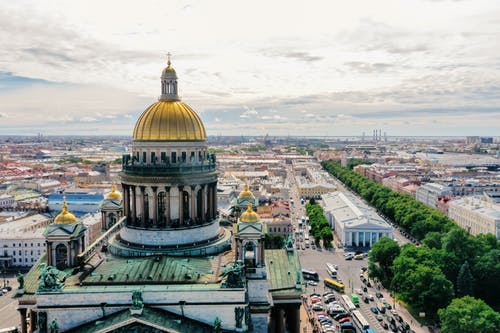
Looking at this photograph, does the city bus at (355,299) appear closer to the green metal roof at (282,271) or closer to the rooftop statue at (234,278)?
the green metal roof at (282,271)

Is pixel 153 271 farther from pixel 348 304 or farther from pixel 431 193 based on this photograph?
pixel 431 193

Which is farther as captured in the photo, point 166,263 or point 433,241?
point 433,241

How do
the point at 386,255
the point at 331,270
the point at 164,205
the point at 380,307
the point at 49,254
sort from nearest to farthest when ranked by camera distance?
the point at 49,254 < the point at 164,205 < the point at 380,307 < the point at 386,255 < the point at 331,270

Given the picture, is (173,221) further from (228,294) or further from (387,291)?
(387,291)

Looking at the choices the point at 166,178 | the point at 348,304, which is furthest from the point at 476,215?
the point at 166,178

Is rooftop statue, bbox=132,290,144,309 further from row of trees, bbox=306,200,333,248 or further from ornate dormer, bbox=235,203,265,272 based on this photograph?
row of trees, bbox=306,200,333,248

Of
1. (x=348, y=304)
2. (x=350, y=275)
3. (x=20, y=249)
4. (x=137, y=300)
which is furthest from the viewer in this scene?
(x=20, y=249)
